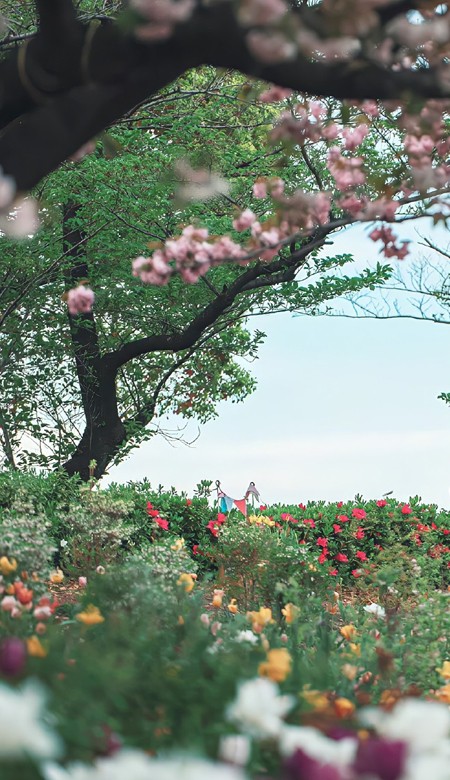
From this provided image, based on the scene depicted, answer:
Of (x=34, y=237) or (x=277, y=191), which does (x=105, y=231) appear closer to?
(x=34, y=237)

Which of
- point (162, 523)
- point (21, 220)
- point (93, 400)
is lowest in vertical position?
point (162, 523)

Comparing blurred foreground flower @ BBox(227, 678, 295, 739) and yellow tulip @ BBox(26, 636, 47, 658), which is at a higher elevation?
yellow tulip @ BBox(26, 636, 47, 658)

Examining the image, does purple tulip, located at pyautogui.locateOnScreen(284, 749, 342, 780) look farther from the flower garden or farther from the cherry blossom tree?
the cherry blossom tree

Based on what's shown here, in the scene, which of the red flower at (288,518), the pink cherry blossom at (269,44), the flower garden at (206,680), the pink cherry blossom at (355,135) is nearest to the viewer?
the flower garden at (206,680)

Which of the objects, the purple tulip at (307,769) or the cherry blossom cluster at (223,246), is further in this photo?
the cherry blossom cluster at (223,246)

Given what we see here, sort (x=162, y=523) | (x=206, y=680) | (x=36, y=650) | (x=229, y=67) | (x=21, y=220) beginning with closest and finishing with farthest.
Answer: (x=36, y=650)
(x=206, y=680)
(x=229, y=67)
(x=162, y=523)
(x=21, y=220)

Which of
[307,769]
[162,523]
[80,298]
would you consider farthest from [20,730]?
[162,523]

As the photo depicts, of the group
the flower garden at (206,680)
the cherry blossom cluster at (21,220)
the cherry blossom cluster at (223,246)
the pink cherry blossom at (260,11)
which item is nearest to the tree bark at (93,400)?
the cherry blossom cluster at (21,220)

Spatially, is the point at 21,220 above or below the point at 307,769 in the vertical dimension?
above

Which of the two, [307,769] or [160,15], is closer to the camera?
[307,769]

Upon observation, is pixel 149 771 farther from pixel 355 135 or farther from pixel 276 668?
pixel 355 135

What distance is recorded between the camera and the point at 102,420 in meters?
13.8

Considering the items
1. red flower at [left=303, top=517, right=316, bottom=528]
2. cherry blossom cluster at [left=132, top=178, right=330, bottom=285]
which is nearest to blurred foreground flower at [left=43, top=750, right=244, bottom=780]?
cherry blossom cluster at [left=132, top=178, right=330, bottom=285]

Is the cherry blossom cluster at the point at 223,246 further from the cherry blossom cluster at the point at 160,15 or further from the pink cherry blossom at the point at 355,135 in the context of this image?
the cherry blossom cluster at the point at 160,15
